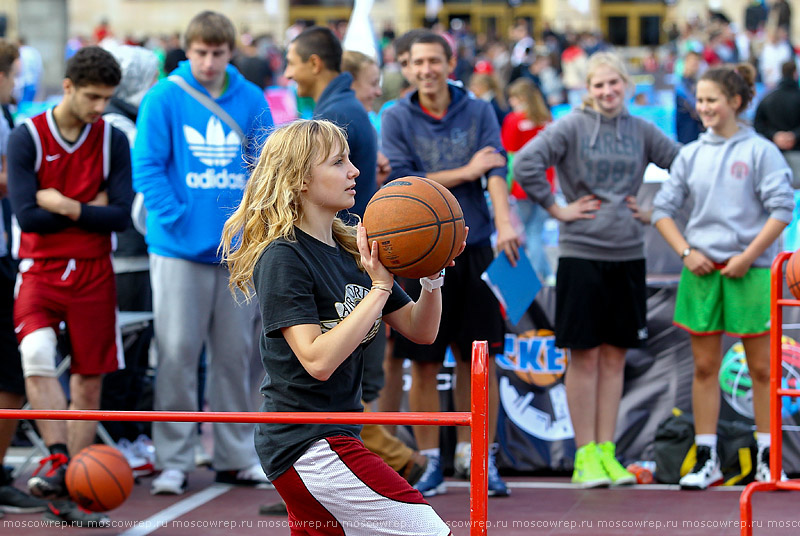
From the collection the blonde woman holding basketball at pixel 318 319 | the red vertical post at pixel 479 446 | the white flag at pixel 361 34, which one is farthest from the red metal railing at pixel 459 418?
the white flag at pixel 361 34

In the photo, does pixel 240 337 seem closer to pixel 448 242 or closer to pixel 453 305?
pixel 453 305

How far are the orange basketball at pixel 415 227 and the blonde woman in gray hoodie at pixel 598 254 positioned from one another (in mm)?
2746

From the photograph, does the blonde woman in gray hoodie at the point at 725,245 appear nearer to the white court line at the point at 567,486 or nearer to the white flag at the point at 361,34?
the white court line at the point at 567,486

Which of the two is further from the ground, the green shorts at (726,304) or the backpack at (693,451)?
the green shorts at (726,304)

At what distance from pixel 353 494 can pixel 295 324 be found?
1.74 feet

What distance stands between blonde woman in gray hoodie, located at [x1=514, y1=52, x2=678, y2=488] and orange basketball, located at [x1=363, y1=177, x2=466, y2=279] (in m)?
2.75

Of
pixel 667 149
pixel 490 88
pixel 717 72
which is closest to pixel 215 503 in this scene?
A: pixel 667 149

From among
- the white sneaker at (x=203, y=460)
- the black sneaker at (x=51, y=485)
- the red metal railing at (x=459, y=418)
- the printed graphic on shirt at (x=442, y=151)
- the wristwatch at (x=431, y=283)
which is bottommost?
the white sneaker at (x=203, y=460)

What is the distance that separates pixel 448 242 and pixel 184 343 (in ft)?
9.89

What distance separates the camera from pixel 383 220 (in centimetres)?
325

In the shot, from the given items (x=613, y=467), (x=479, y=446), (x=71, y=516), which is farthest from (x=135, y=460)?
(x=479, y=446)

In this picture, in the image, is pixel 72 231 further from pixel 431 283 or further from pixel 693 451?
pixel 693 451

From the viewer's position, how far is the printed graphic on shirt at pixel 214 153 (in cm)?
593

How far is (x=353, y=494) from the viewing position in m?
3.19
